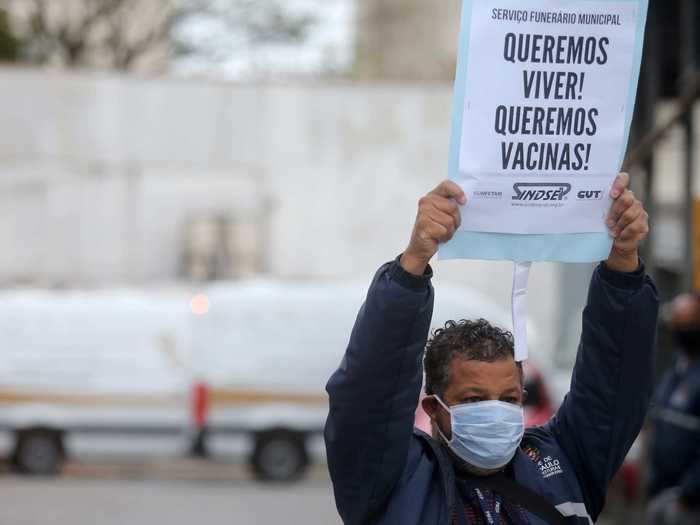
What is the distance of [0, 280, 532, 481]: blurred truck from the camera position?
19.7m

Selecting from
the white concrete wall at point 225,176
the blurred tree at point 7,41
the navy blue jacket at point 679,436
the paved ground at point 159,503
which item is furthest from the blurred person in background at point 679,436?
the blurred tree at point 7,41

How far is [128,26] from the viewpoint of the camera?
37344 mm

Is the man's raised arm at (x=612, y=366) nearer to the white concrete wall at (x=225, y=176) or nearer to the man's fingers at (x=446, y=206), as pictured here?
the man's fingers at (x=446, y=206)

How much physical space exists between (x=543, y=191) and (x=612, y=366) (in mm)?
445

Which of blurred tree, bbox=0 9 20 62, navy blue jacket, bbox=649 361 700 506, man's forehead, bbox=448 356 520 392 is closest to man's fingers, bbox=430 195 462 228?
man's forehead, bbox=448 356 520 392

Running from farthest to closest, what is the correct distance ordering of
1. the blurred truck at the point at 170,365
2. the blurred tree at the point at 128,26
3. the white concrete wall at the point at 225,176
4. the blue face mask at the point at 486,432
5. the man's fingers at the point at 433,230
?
the blurred tree at the point at 128,26, the white concrete wall at the point at 225,176, the blurred truck at the point at 170,365, the blue face mask at the point at 486,432, the man's fingers at the point at 433,230

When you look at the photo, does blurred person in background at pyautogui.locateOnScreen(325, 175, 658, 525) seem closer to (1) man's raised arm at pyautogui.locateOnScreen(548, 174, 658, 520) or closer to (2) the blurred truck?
(1) man's raised arm at pyautogui.locateOnScreen(548, 174, 658, 520)

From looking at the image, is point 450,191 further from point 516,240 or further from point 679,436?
point 679,436

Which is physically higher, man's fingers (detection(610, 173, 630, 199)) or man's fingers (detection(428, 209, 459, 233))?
man's fingers (detection(610, 173, 630, 199))

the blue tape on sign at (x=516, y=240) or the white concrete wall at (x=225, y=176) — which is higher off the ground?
the blue tape on sign at (x=516, y=240)

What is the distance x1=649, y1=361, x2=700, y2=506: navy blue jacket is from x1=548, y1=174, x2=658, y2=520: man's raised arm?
5.10 meters

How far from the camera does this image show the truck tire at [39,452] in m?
20.2

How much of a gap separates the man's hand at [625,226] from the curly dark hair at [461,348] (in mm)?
302

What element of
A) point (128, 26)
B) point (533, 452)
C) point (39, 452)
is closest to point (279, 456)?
point (39, 452)
